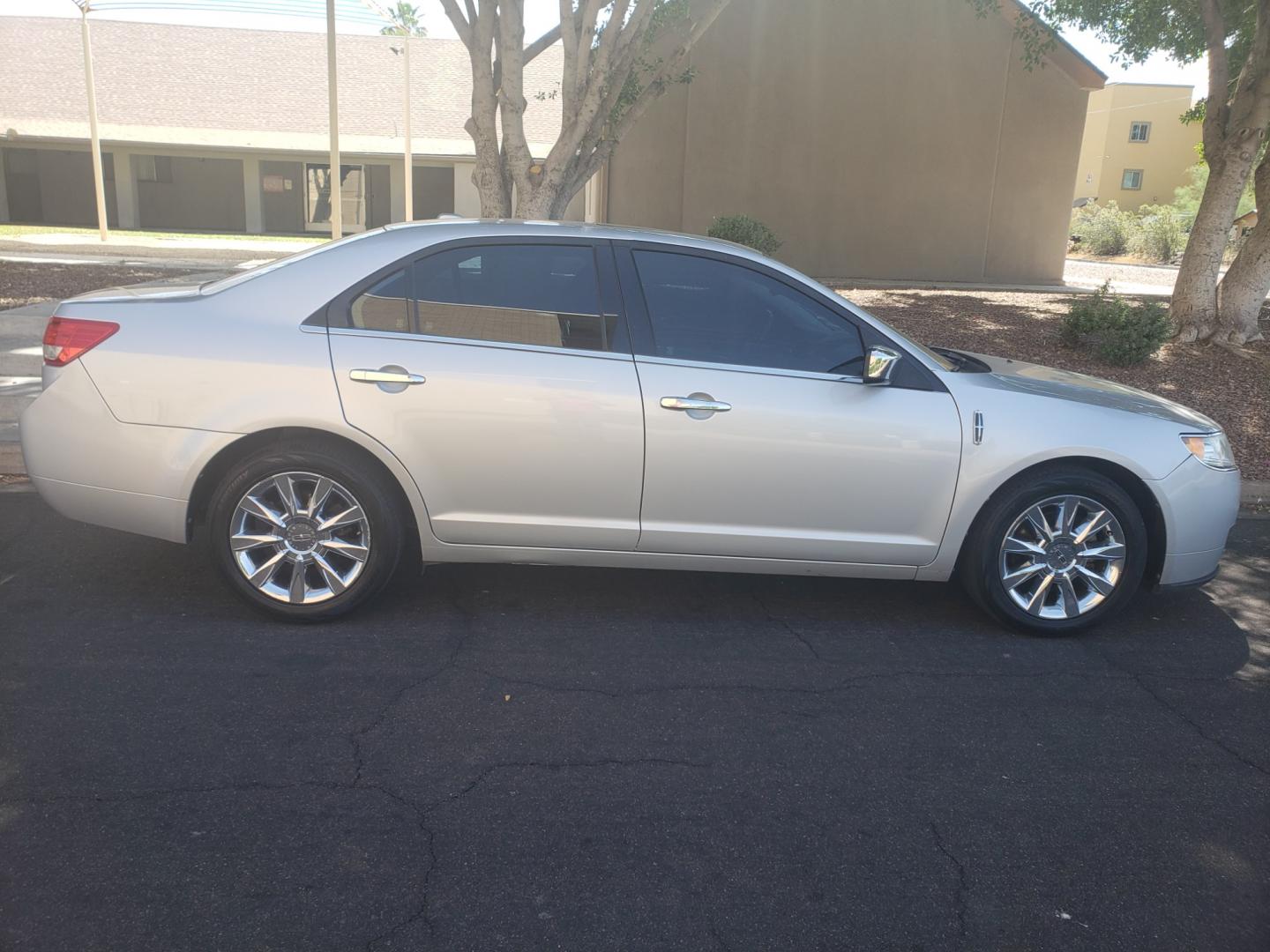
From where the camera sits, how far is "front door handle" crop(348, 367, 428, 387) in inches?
175

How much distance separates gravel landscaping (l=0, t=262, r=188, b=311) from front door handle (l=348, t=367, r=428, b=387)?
10.2 metres

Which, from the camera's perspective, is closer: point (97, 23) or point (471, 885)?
point (471, 885)

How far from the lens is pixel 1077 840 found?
10.9ft

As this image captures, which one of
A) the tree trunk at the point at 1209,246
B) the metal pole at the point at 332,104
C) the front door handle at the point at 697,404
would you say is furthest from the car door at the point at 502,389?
the metal pole at the point at 332,104

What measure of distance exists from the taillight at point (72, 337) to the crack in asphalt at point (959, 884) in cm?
376

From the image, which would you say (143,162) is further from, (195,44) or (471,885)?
(471,885)

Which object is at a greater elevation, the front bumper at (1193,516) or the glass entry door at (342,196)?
the glass entry door at (342,196)

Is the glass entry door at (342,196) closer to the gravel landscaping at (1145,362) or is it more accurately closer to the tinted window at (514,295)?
the gravel landscaping at (1145,362)

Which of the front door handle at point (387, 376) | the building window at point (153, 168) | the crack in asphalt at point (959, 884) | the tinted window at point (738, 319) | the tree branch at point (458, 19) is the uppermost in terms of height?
the tree branch at point (458, 19)

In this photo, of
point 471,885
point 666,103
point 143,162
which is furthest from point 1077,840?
point 143,162

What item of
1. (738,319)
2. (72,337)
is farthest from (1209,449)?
(72,337)

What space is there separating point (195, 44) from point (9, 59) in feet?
17.7

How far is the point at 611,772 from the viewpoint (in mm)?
3590

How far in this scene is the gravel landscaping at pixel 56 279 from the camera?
44.6ft
